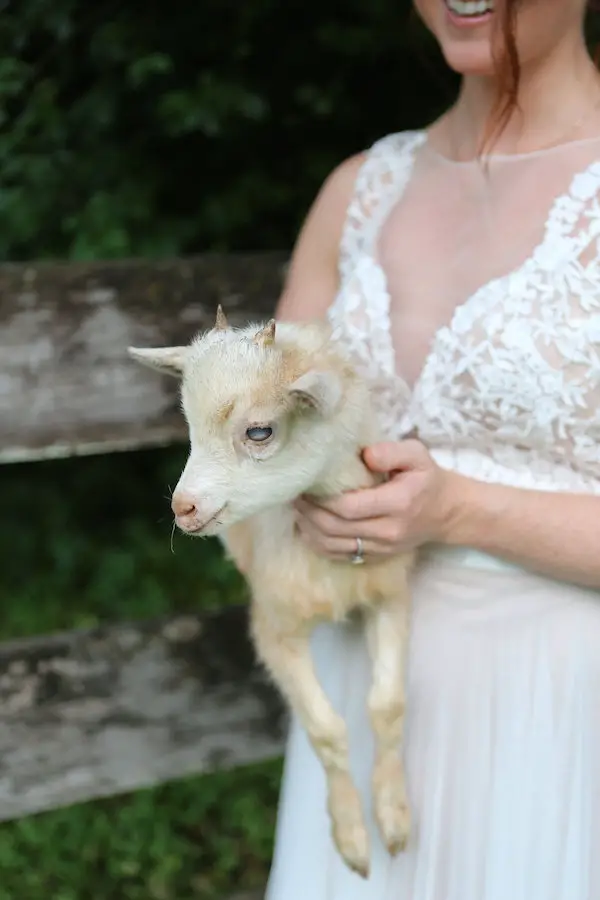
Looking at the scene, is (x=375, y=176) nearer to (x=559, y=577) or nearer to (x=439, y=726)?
(x=559, y=577)

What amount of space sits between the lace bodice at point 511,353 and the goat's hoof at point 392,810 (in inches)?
11.2

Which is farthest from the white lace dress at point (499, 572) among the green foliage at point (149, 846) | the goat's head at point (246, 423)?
the green foliage at point (149, 846)

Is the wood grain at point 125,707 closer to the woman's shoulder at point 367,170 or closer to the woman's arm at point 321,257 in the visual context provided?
the woman's arm at point 321,257

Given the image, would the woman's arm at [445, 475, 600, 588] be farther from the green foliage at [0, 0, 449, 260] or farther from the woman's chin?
the green foliage at [0, 0, 449, 260]

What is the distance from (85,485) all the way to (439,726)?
3.78 ft

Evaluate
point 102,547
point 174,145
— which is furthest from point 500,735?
point 102,547

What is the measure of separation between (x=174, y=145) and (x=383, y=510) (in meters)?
1.03

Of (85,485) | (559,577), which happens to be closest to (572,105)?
(559,577)

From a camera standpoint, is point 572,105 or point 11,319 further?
point 11,319

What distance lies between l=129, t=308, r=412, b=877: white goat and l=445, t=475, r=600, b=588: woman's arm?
7 cm

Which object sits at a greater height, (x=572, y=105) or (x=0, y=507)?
(x=572, y=105)

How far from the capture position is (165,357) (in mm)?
797

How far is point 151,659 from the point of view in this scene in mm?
1305

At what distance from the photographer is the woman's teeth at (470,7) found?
0.95 meters
